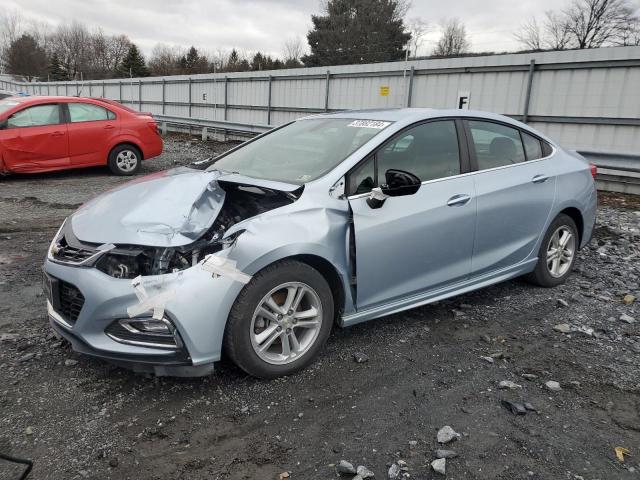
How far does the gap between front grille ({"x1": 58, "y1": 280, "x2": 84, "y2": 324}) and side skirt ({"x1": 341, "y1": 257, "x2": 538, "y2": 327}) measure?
5.19 feet

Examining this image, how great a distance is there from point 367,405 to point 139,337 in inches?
51.8

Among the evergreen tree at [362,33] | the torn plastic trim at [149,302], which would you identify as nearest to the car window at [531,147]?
the torn plastic trim at [149,302]

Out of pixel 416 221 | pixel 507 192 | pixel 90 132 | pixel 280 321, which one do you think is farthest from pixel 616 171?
pixel 90 132

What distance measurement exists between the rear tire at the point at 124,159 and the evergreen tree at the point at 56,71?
7415 cm

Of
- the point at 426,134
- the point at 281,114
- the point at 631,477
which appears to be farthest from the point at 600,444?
the point at 281,114

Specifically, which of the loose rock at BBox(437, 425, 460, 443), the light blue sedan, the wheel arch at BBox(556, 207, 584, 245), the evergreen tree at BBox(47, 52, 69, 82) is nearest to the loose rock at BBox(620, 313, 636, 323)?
the light blue sedan

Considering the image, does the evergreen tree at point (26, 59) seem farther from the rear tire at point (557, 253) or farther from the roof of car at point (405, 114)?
the rear tire at point (557, 253)

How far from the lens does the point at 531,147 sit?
15.1ft

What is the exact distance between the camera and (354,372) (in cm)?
326

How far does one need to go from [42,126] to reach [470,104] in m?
9.05

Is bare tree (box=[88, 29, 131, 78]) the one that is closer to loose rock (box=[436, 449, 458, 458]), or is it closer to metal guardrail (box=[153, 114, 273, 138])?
metal guardrail (box=[153, 114, 273, 138])

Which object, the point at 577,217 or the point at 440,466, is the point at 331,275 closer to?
the point at 440,466

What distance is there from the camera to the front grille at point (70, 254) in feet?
9.51

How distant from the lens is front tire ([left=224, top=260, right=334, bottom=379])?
2.86 meters
